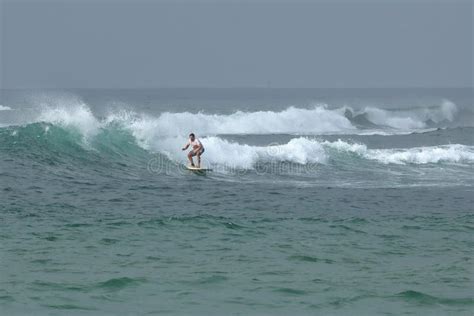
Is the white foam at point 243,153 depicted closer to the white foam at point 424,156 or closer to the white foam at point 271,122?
the white foam at point 424,156

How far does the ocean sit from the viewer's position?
1065 cm

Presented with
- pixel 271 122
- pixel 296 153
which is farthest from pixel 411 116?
pixel 296 153

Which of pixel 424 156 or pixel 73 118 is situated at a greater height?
pixel 73 118

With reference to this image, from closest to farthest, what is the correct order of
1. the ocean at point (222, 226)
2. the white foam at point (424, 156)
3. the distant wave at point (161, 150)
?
the ocean at point (222, 226) → the distant wave at point (161, 150) → the white foam at point (424, 156)

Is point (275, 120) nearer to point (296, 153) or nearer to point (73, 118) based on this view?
point (296, 153)

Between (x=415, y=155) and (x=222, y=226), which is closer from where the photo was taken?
(x=222, y=226)

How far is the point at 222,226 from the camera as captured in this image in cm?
1500

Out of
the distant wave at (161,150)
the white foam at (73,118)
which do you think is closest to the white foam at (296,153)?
the distant wave at (161,150)

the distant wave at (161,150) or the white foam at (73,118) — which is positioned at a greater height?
the white foam at (73,118)

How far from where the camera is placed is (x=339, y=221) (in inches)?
626

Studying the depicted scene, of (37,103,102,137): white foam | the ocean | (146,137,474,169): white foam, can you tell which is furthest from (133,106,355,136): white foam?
the ocean

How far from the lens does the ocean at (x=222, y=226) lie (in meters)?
10.6

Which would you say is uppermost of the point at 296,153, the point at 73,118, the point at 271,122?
the point at 271,122

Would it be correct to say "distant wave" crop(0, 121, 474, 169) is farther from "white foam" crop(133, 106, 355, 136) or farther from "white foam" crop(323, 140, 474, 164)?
Result: "white foam" crop(133, 106, 355, 136)
